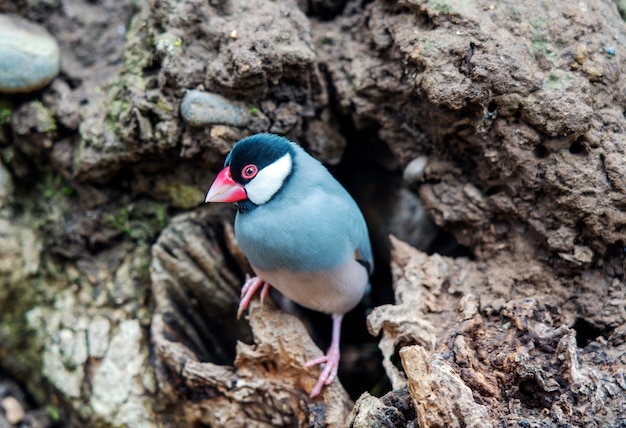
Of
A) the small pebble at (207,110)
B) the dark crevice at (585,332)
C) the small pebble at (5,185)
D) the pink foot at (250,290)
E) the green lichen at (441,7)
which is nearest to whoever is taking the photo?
the dark crevice at (585,332)

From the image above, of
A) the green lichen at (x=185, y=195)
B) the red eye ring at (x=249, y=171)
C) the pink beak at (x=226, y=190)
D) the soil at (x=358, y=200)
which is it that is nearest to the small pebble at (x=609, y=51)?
the soil at (x=358, y=200)

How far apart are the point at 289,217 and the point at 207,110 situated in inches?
33.3

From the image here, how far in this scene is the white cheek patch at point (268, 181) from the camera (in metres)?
3.07

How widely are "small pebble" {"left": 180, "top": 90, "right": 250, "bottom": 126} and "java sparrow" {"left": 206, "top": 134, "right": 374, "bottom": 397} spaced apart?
1.25 feet

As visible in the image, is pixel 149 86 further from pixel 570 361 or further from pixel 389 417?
pixel 570 361

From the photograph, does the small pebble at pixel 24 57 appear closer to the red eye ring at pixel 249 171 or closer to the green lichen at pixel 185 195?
the green lichen at pixel 185 195

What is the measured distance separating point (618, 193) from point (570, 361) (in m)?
0.95

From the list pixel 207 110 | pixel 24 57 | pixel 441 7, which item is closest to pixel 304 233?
pixel 207 110

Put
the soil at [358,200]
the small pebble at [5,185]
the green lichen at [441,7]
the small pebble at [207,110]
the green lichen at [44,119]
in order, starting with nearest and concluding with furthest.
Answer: the soil at [358,200], the green lichen at [441,7], the small pebble at [207,110], the green lichen at [44,119], the small pebble at [5,185]

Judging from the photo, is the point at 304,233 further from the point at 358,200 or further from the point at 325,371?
the point at 358,200

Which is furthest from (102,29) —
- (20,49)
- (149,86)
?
(149,86)

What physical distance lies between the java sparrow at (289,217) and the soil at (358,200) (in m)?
0.32

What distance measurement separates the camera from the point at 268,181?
3.08 meters

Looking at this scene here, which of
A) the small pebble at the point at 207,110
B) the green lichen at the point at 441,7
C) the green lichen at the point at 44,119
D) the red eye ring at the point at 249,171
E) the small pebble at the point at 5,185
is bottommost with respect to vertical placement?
the small pebble at the point at 5,185
